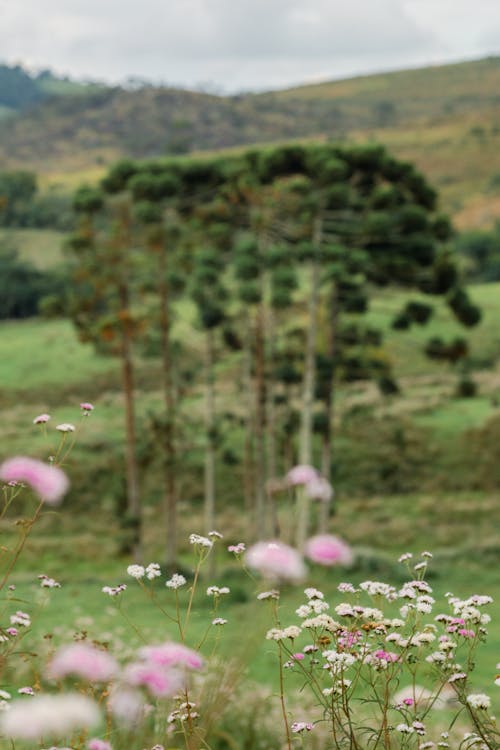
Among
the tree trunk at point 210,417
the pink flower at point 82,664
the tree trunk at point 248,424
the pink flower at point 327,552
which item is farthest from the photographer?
the tree trunk at point 248,424

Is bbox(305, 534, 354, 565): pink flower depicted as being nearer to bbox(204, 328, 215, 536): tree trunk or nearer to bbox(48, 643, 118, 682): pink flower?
bbox(48, 643, 118, 682): pink flower

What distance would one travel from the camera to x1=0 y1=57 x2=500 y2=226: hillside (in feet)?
455

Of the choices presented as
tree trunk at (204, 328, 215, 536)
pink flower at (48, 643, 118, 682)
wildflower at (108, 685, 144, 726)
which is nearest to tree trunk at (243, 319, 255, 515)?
tree trunk at (204, 328, 215, 536)

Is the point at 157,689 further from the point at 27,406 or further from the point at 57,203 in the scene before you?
the point at 57,203

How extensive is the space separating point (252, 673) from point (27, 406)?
30252 mm

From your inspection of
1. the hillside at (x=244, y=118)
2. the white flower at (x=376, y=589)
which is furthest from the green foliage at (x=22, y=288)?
the hillside at (x=244, y=118)

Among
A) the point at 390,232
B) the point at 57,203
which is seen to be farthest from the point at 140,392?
the point at 57,203

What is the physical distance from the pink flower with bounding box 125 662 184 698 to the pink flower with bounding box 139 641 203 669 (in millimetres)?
14

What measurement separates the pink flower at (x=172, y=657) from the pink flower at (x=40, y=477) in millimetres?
416

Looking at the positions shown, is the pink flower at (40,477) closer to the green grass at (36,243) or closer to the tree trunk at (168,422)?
the tree trunk at (168,422)

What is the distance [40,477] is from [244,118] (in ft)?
579

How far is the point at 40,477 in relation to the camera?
224 centimetres

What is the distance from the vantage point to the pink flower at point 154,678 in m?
1.93

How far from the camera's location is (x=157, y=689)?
193cm
